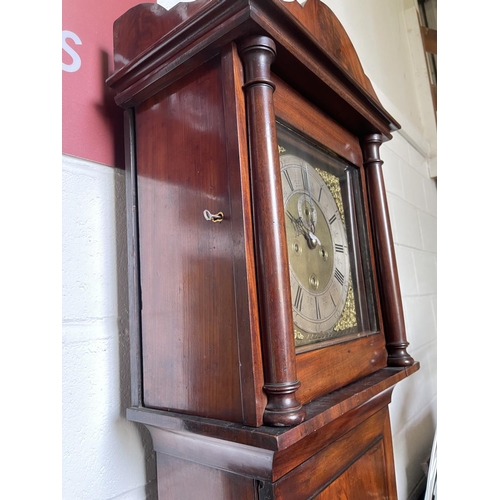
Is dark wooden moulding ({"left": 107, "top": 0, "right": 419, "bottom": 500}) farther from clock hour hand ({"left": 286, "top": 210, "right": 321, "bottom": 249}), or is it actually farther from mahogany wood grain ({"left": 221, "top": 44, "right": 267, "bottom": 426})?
clock hour hand ({"left": 286, "top": 210, "right": 321, "bottom": 249})

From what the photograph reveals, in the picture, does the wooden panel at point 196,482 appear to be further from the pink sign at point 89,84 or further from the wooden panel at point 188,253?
the pink sign at point 89,84

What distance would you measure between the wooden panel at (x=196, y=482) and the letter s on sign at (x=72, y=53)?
1.85 feet

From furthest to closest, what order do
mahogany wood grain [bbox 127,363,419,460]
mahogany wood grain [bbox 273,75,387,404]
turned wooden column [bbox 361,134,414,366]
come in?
1. turned wooden column [bbox 361,134,414,366]
2. mahogany wood grain [bbox 273,75,387,404]
3. mahogany wood grain [bbox 127,363,419,460]

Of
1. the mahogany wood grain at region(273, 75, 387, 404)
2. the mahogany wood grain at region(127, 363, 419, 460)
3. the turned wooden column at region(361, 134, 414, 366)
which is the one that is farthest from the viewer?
the turned wooden column at region(361, 134, 414, 366)

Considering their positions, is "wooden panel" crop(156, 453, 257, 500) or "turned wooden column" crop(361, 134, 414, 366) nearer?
"wooden panel" crop(156, 453, 257, 500)

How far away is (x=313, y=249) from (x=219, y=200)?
20 centimetres

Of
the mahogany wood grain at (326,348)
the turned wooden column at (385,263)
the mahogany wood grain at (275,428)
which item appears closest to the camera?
the mahogany wood grain at (275,428)

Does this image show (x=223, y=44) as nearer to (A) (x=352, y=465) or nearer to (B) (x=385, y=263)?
(B) (x=385, y=263)

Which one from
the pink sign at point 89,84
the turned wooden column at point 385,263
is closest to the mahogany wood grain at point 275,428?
the turned wooden column at point 385,263

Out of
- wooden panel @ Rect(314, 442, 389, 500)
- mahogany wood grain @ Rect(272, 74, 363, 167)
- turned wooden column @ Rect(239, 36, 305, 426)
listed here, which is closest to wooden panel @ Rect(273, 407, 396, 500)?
wooden panel @ Rect(314, 442, 389, 500)

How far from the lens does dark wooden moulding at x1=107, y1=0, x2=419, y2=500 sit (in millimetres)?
454

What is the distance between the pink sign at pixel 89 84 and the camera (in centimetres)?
58
